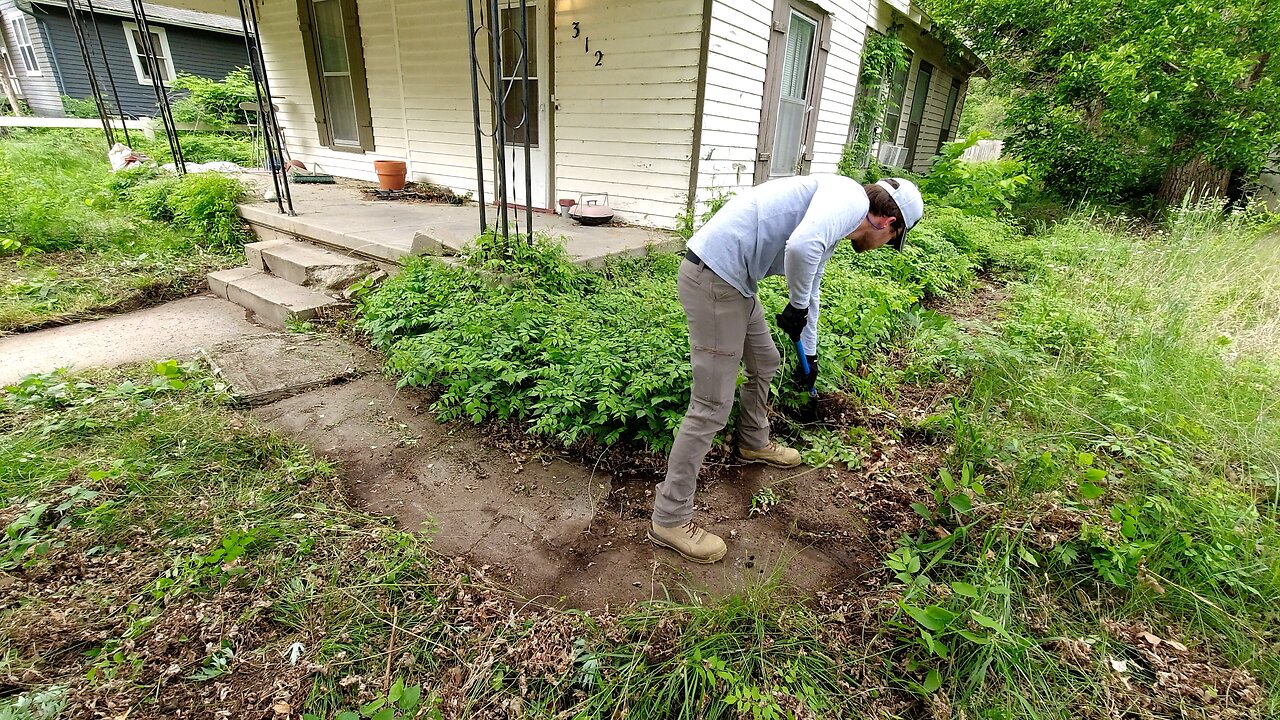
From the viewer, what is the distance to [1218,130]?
7.77 meters

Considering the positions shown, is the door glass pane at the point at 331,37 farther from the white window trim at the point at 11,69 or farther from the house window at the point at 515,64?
the white window trim at the point at 11,69

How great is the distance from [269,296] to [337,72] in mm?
4759

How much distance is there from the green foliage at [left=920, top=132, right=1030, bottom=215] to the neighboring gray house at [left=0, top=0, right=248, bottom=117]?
16.8 meters

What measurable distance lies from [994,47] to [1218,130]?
141 inches

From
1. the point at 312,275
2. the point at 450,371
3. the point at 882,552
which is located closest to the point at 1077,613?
the point at 882,552

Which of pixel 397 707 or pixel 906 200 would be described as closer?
pixel 397 707

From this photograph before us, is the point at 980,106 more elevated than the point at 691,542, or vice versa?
the point at 980,106

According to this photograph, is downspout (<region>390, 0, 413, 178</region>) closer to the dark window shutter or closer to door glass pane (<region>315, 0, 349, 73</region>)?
door glass pane (<region>315, 0, 349, 73</region>)

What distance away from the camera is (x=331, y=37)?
7.10 m

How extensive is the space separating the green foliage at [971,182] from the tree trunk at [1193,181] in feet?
10.6

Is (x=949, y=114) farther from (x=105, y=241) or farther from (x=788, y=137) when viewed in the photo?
(x=105, y=241)

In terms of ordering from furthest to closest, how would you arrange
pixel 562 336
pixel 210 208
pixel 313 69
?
pixel 313 69, pixel 210 208, pixel 562 336

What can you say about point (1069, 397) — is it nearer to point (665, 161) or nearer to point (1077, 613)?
point (1077, 613)

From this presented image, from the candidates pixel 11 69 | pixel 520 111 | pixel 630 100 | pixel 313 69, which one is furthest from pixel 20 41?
pixel 630 100
